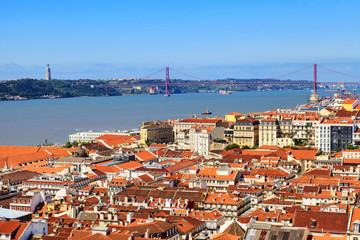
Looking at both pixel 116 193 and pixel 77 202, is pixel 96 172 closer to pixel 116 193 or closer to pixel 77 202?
pixel 116 193

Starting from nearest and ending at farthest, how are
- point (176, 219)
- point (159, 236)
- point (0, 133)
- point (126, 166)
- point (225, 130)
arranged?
1. point (159, 236)
2. point (176, 219)
3. point (126, 166)
4. point (225, 130)
5. point (0, 133)

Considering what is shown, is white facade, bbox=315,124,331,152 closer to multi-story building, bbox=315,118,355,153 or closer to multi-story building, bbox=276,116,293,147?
multi-story building, bbox=315,118,355,153

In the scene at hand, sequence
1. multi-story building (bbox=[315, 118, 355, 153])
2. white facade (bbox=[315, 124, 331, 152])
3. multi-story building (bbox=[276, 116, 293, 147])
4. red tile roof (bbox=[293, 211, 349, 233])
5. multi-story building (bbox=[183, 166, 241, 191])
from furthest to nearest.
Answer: multi-story building (bbox=[276, 116, 293, 147]) < white facade (bbox=[315, 124, 331, 152]) < multi-story building (bbox=[315, 118, 355, 153]) < multi-story building (bbox=[183, 166, 241, 191]) < red tile roof (bbox=[293, 211, 349, 233])

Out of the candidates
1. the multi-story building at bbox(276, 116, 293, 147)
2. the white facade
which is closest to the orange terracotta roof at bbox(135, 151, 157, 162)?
the multi-story building at bbox(276, 116, 293, 147)

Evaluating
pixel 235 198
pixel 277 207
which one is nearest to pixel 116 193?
pixel 235 198

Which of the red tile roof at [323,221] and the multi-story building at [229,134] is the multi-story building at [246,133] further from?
the red tile roof at [323,221]

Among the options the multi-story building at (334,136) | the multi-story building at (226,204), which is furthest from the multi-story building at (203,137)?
the multi-story building at (226,204)
